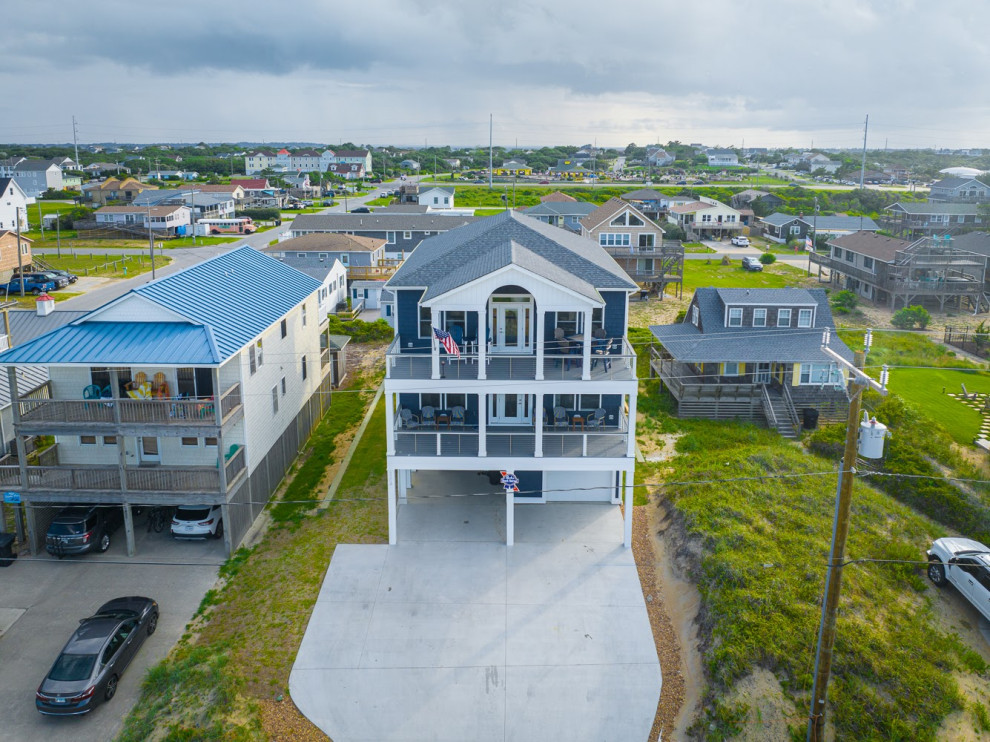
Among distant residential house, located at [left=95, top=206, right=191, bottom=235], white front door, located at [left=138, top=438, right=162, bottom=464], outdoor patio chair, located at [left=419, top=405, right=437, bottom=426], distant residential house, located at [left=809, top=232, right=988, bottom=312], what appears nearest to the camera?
white front door, located at [left=138, top=438, right=162, bottom=464]

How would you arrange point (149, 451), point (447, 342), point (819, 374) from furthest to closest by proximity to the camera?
point (819, 374), point (149, 451), point (447, 342)

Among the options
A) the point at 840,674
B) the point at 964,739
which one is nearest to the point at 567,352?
the point at 840,674

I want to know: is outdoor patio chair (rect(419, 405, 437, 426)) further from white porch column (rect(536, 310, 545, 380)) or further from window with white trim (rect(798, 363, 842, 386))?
window with white trim (rect(798, 363, 842, 386))

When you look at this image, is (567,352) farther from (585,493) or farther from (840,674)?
(840,674)

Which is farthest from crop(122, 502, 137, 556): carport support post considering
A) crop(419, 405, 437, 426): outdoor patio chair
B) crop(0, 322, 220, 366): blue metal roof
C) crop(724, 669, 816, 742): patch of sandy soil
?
crop(724, 669, 816, 742): patch of sandy soil

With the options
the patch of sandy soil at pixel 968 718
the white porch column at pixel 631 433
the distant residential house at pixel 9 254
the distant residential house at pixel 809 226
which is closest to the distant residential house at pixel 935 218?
the distant residential house at pixel 809 226

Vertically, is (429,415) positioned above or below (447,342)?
below

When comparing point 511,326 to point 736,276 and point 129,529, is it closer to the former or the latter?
point 129,529

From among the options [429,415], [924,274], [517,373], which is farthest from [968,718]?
[924,274]
